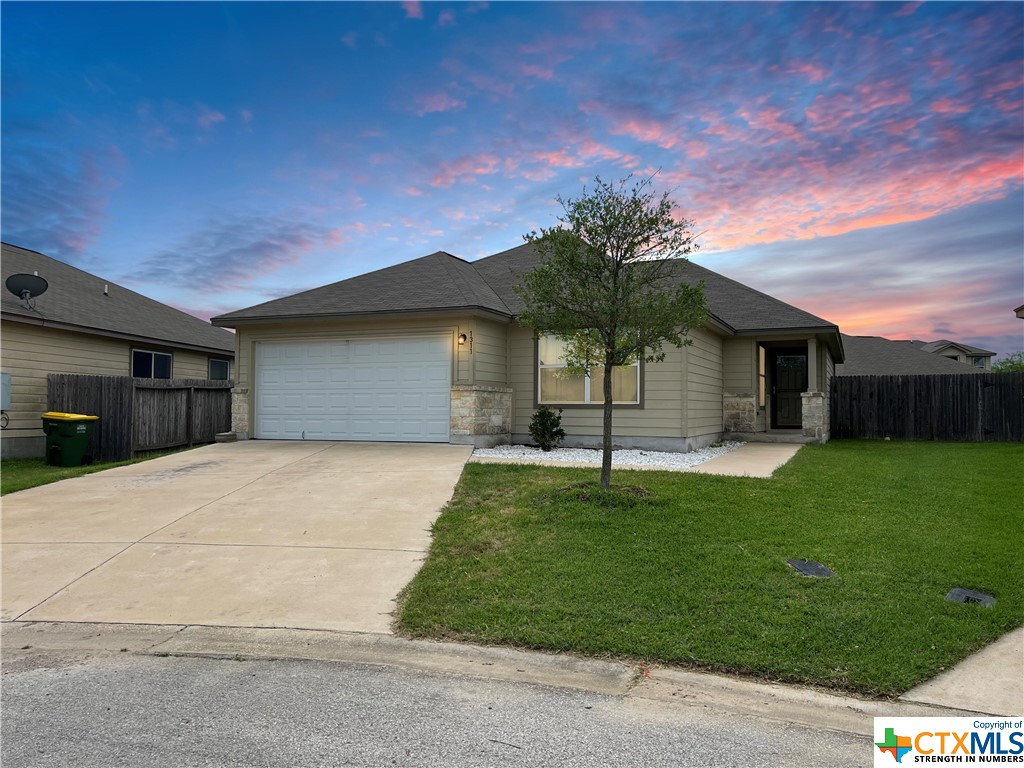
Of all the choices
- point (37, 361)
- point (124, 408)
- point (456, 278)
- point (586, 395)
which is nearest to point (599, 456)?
point (586, 395)

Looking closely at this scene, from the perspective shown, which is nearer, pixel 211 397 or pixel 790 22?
pixel 790 22

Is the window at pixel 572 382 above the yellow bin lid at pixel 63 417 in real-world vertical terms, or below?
above

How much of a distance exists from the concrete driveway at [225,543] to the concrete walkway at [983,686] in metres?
3.43

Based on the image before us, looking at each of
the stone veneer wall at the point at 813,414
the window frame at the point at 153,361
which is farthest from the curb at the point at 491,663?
the stone veneer wall at the point at 813,414

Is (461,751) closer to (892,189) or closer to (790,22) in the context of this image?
(790,22)

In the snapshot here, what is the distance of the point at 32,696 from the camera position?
3.52m

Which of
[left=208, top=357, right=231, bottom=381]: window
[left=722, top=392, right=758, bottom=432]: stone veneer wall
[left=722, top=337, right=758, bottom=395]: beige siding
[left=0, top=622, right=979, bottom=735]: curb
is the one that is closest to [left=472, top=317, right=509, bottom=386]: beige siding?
[left=722, top=337, right=758, bottom=395]: beige siding

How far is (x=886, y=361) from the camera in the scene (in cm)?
2811

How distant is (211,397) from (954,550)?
16775 millimetres

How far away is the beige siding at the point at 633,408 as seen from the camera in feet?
43.2

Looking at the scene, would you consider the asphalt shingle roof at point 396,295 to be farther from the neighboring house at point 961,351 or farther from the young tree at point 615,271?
the neighboring house at point 961,351

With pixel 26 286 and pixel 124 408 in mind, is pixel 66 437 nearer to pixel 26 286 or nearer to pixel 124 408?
pixel 124 408

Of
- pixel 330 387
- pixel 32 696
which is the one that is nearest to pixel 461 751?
pixel 32 696

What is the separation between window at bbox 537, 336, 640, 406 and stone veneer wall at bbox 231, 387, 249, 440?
22.2ft
